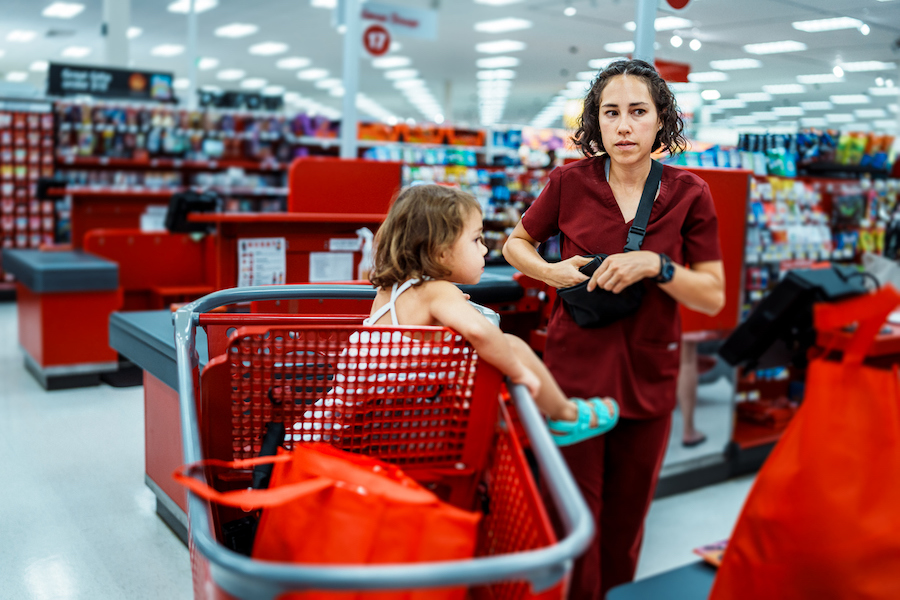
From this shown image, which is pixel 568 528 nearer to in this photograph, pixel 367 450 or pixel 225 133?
pixel 367 450

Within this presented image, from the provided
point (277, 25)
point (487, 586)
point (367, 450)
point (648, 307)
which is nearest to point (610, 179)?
point (648, 307)

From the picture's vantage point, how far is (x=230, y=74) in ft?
81.1

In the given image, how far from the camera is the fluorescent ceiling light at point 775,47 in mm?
3150

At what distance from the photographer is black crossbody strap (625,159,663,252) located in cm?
164

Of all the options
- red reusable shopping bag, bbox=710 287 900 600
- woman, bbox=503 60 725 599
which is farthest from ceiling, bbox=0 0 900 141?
red reusable shopping bag, bbox=710 287 900 600

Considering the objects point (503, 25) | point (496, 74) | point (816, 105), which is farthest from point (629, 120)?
point (496, 74)

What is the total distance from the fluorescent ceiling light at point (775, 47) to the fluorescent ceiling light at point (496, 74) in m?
15.8

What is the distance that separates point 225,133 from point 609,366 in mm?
8189

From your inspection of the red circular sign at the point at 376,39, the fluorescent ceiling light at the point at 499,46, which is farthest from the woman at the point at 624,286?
the fluorescent ceiling light at the point at 499,46

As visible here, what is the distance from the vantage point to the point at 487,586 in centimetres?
137

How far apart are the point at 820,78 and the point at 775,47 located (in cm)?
84

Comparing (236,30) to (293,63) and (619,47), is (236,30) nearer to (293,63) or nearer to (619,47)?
(293,63)

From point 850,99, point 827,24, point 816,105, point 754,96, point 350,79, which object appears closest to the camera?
point 827,24

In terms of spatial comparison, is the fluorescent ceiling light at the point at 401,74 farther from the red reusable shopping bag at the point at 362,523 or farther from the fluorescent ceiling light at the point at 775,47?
the red reusable shopping bag at the point at 362,523
